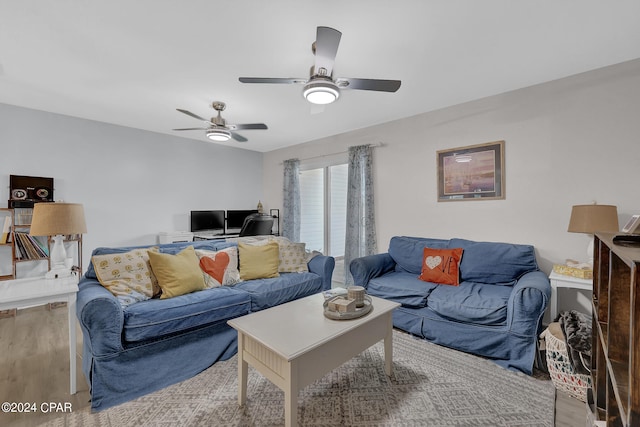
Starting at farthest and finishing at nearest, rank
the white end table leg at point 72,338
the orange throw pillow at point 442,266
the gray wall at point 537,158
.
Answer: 1. the orange throw pillow at point 442,266
2. the gray wall at point 537,158
3. the white end table leg at point 72,338

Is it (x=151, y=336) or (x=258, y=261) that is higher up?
(x=258, y=261)

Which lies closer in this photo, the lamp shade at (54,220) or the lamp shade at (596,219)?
the lamp shade at (54,220)

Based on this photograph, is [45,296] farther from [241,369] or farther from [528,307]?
[528,307]

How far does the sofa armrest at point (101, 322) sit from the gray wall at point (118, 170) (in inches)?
107

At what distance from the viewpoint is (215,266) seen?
267 centimetres

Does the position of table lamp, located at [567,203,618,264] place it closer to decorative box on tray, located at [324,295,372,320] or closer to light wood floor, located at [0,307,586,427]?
light wood floor, located at [0,307,586,427]

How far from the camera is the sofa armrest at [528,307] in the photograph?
6.66 ft

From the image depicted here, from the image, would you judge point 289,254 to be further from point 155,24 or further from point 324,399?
point 155,24

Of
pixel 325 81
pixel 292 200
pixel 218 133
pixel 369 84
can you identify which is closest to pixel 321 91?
pixel 325 81

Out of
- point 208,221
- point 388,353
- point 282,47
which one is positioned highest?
point 282,47

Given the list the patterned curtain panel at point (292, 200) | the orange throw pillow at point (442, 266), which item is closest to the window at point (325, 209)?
the patterned curtain panel at point (292, 200)

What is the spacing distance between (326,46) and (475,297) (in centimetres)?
228

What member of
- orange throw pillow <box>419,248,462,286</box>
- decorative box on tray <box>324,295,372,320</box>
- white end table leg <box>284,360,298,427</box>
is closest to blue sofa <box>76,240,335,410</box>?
decorative box on tray <box>324,295,372,320</box>

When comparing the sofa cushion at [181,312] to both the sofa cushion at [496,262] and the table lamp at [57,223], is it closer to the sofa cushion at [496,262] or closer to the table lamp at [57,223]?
the table lamp at [57,223]
